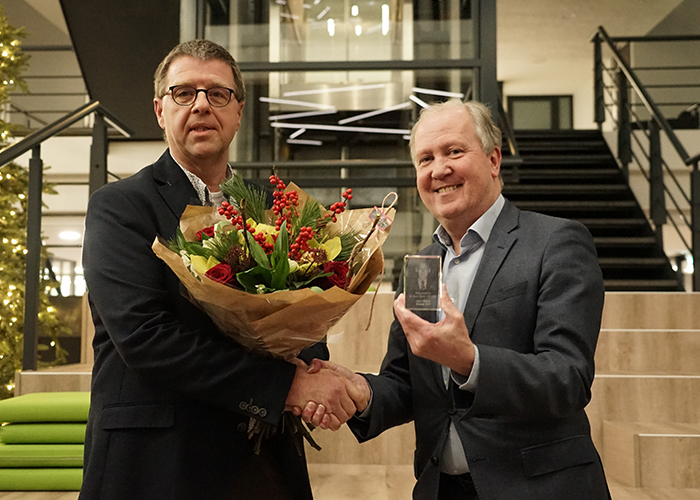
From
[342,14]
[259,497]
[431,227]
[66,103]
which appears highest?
[66,103]

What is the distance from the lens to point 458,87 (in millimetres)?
4930

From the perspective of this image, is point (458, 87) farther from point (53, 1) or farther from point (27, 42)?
point (27, 42)

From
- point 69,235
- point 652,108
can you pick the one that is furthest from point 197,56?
point 69,235

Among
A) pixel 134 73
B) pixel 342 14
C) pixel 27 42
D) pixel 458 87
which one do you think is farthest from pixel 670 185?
pixel 27 42

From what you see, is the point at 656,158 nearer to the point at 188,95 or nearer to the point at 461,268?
the point at 461,268

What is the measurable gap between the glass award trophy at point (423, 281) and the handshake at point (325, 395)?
1.10ft

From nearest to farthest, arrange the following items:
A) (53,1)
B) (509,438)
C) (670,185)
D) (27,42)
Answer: (509,438), (670,185), (53,1), (27,42)

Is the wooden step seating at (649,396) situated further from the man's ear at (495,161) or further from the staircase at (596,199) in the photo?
the man's ear at (495,161)

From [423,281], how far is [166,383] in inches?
22.2

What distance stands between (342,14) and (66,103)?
7.74m

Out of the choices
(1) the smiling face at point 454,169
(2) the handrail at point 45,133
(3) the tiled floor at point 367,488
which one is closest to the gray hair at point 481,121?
(1) the smiling face at point 454,169

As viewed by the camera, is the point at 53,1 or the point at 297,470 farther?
the point at 53,1

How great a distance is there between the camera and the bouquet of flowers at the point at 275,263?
125 cm

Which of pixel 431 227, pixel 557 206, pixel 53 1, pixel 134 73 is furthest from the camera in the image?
pixel 53 1
